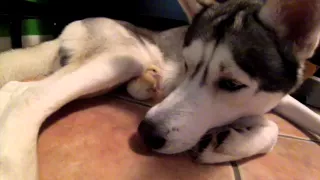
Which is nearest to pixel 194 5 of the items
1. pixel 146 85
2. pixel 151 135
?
pixel 146 85

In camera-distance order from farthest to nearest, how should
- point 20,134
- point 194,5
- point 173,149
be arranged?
point 194,5
point 173,149
point 20,134

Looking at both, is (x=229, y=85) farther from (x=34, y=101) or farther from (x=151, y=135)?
(x=34, y=101)

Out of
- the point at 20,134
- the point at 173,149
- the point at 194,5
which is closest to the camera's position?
the point at 20,134

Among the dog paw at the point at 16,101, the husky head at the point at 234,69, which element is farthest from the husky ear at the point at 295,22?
the dog paw at the point at 16,101

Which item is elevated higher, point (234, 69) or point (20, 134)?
point (234, 69)

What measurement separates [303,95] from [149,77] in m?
1.29

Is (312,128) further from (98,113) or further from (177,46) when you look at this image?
(98,113)

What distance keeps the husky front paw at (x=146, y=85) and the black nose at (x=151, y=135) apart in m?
0.41

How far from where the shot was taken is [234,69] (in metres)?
1.03

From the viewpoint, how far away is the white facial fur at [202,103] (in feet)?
3.33

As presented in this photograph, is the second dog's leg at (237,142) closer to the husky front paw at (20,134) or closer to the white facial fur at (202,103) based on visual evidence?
the white facial fur at (202,103)

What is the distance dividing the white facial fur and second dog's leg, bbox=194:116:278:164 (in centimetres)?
4

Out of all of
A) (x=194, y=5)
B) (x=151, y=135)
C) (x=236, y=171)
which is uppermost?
(x=194, y=5)

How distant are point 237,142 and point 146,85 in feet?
1.57
